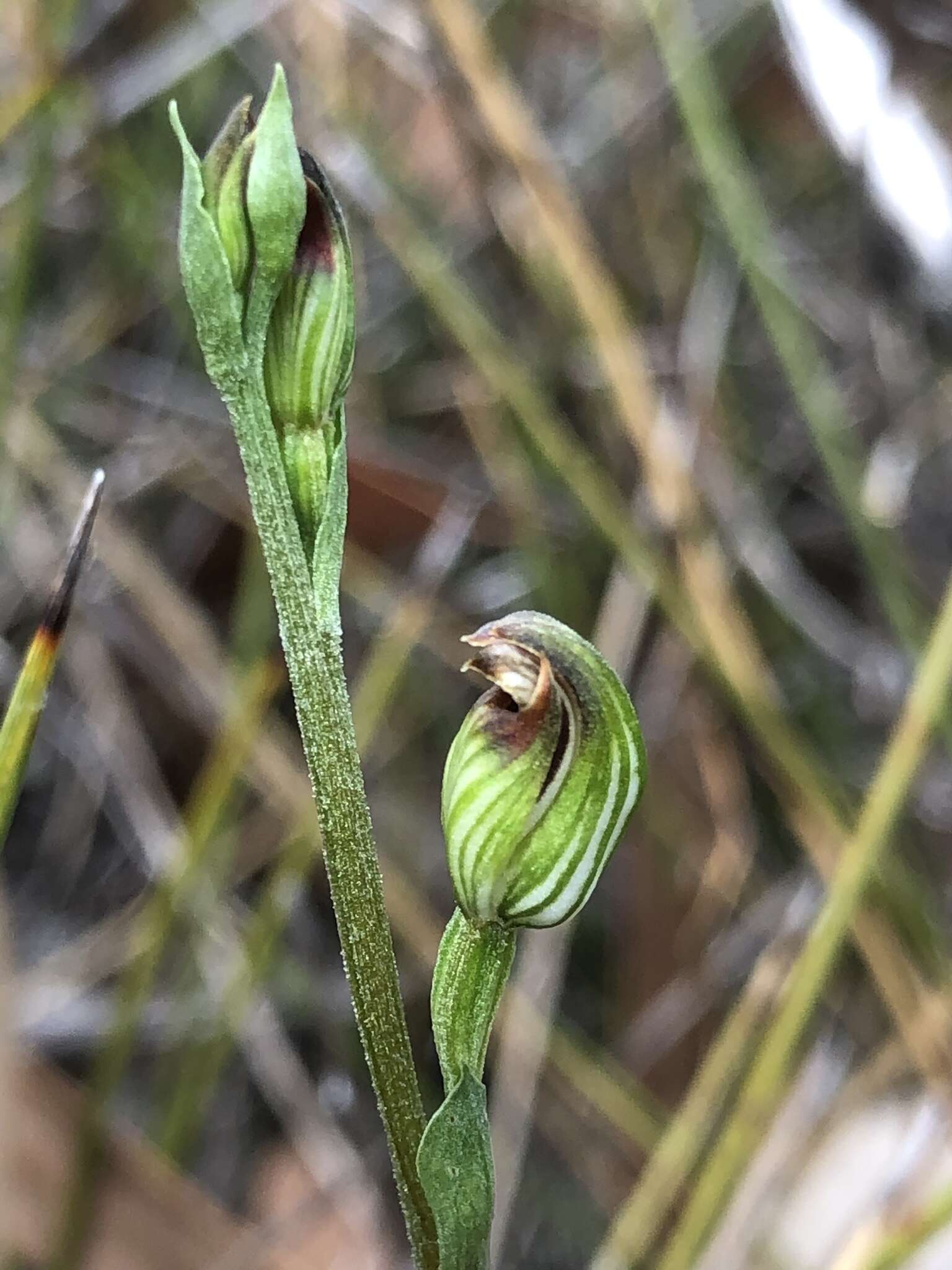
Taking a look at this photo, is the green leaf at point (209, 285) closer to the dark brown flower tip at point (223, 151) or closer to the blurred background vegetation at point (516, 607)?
the dark brown flower tip at point (223, 151)

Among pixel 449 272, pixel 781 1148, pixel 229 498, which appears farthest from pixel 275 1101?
pixel 449 272

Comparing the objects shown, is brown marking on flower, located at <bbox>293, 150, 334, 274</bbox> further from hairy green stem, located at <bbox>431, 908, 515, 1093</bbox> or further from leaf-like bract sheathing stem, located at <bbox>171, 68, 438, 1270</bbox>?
hairy green stem, located at <bbox>431, 908, 515, 1093</bbox>

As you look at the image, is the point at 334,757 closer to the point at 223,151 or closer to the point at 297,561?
the point at 297,561

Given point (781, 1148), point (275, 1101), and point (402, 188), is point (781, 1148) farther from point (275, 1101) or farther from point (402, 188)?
point (402, 188)

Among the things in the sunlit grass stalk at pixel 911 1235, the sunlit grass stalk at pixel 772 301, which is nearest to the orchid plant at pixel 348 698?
the sunlit grass stalk at pixel 911 1235

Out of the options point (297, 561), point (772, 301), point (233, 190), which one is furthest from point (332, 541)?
point (772, 301)

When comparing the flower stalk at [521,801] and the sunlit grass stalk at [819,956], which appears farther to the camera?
the sunlit grass stalk at [819,956]

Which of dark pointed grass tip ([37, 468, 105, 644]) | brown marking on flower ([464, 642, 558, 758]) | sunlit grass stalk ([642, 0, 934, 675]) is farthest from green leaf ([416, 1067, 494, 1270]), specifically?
sunlit grass stalk ([642, 0, 934, 675])
